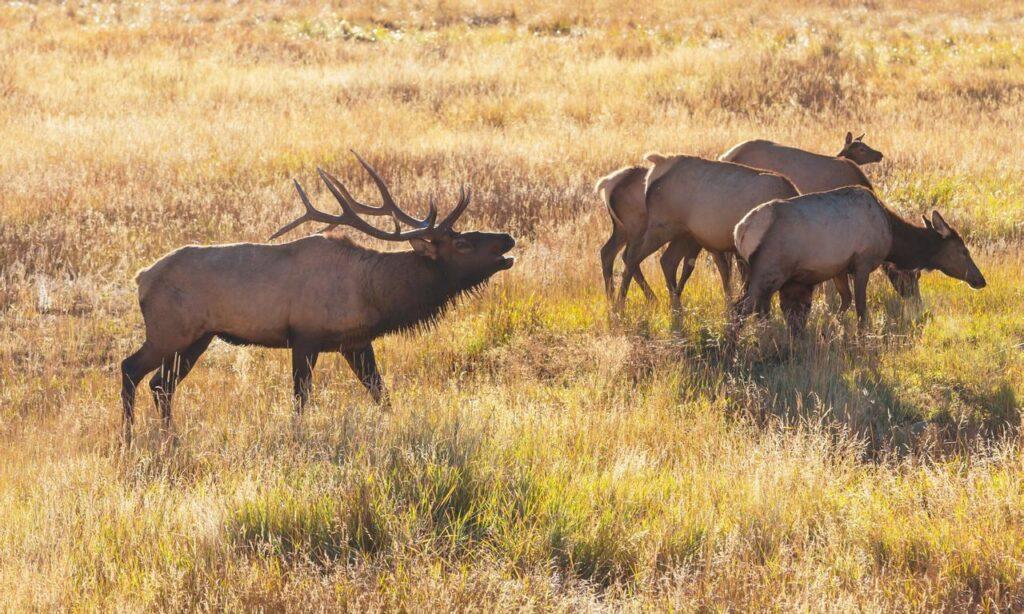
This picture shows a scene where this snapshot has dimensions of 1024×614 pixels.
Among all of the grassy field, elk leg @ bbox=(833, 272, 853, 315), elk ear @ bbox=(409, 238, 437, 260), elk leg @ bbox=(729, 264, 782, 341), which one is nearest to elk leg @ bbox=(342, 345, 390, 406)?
the grassy field

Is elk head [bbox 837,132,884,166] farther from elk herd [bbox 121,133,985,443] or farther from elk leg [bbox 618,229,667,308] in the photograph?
elk leg [bbox 618,229,667,308]

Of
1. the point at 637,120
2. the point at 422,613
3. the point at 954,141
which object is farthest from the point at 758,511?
the point at 637,120

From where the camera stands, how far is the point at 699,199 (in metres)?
9.35

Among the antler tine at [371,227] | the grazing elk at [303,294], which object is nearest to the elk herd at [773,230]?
the grazing elk at [303,294]

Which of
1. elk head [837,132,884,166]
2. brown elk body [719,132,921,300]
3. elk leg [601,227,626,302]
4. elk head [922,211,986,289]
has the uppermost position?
brown elk body [719,132,921,300]

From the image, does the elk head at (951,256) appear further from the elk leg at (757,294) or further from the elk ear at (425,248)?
the elk ear at (425,248)

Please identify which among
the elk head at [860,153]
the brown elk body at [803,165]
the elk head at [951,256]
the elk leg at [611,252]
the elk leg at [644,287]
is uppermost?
the brown elk body at [803,165]

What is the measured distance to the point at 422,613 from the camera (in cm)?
429

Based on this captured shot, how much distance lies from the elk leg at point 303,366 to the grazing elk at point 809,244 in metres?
3.42

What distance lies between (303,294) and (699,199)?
12.1 ft

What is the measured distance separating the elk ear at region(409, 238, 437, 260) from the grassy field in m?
0.95

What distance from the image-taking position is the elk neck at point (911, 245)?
9.17m

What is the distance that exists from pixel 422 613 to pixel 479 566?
414mm

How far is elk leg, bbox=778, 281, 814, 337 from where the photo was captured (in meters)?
8.87
